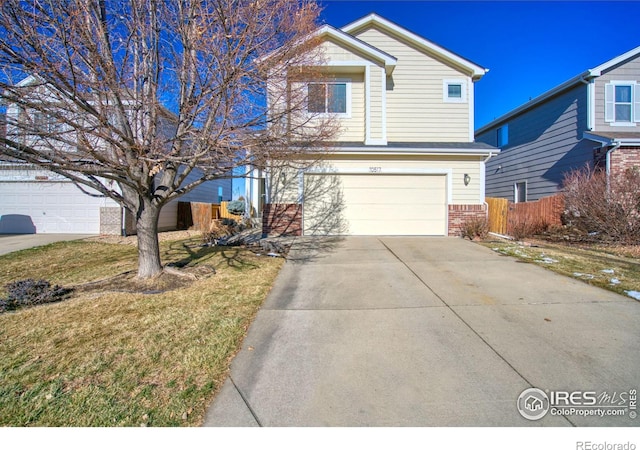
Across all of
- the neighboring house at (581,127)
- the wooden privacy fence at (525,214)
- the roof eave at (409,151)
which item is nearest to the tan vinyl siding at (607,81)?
the neighboring house at (581,127)

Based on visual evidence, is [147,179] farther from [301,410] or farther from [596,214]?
[596,214]

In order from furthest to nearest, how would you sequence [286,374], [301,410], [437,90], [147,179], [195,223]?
[195,223], [437,90], [147,179], [286,374], [301,410]

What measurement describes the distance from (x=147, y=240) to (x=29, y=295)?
1.78m

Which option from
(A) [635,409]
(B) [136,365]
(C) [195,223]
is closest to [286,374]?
(B) [136,365]

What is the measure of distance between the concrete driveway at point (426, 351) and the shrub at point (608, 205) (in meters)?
5.83

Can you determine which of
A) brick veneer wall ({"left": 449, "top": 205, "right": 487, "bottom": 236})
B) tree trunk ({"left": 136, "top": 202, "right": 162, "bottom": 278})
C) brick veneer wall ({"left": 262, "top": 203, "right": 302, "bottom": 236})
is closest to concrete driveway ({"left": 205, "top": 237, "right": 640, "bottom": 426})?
tree trunk ({"left": 136, "top": 202, "right": 162, "bottom": 278})

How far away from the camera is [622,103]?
1259 cm

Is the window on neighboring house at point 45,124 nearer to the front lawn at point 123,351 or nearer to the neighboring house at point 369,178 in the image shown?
the front lawn at point 123,351

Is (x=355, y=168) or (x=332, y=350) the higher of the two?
(x=355, y=168)

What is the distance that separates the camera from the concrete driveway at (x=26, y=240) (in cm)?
961

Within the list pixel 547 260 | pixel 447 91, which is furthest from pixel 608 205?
pixel 447 91

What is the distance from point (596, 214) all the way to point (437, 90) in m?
6.73

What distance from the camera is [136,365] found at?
2895mm

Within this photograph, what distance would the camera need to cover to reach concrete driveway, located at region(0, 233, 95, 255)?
9609mm
